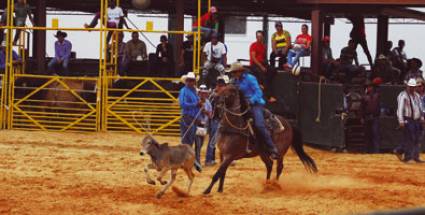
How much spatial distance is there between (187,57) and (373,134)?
17.8 ft

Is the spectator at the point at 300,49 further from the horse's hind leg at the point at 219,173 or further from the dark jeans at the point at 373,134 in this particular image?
the horse's hind leg at the point at 219,173

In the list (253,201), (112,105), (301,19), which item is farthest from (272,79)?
(301,19)

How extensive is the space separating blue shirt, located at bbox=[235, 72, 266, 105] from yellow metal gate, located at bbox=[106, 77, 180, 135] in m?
9.56

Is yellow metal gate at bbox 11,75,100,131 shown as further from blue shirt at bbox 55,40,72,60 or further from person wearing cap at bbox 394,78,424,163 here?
person wearing cap at bbox 394,78,424,163

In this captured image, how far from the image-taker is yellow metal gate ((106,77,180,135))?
2339 cm

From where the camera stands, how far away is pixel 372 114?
69.8 ft

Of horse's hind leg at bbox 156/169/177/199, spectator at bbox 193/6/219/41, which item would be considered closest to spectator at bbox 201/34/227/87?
spectator at bbox 193/6/219/41

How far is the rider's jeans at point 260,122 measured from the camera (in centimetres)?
1380

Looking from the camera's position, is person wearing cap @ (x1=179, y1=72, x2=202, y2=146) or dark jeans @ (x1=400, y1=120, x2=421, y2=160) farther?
dark jeans @ (x1=400, y1=120, x2=421, y2=160)

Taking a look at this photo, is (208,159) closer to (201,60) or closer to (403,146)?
(403,146)

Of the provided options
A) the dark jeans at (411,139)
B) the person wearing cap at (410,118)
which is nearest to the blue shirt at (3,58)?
the person wearing cap at (410,118)

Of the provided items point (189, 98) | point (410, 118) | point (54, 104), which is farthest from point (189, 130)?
point (54, 104)

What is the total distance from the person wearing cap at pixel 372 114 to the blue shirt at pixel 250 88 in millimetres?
7917

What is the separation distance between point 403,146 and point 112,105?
7.53m
